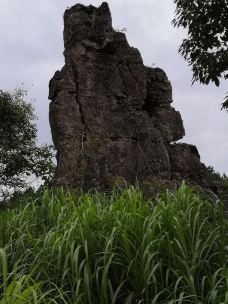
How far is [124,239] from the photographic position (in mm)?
4723

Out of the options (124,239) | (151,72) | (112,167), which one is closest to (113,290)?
(124,239)

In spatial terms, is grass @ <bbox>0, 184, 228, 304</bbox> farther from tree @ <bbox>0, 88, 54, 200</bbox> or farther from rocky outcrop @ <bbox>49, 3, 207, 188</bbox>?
tree @ <bbox>0, 88, 54, 200</bbox>

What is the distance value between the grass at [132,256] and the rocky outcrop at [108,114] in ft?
11.9

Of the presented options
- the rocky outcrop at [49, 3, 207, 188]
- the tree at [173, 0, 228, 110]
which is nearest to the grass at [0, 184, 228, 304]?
the rocky outcrop at [49, 3, 207, 188]

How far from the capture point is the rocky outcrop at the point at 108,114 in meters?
9.28

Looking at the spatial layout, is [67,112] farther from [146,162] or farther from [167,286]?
[167,286]

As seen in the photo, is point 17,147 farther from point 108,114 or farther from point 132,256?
point 132,256

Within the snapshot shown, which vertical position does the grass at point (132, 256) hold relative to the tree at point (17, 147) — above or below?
below

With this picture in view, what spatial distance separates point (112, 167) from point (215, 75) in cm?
333

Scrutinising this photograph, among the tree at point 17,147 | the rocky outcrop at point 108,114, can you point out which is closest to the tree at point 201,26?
the rocky outcrop at point 108,114

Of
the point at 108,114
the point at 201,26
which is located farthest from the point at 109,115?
the point at 201,26

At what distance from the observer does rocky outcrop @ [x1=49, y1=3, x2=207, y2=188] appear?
30.5ft

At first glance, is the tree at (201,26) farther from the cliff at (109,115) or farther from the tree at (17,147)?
the tree at (17,147)

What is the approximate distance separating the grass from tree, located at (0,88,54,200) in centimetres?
1094
